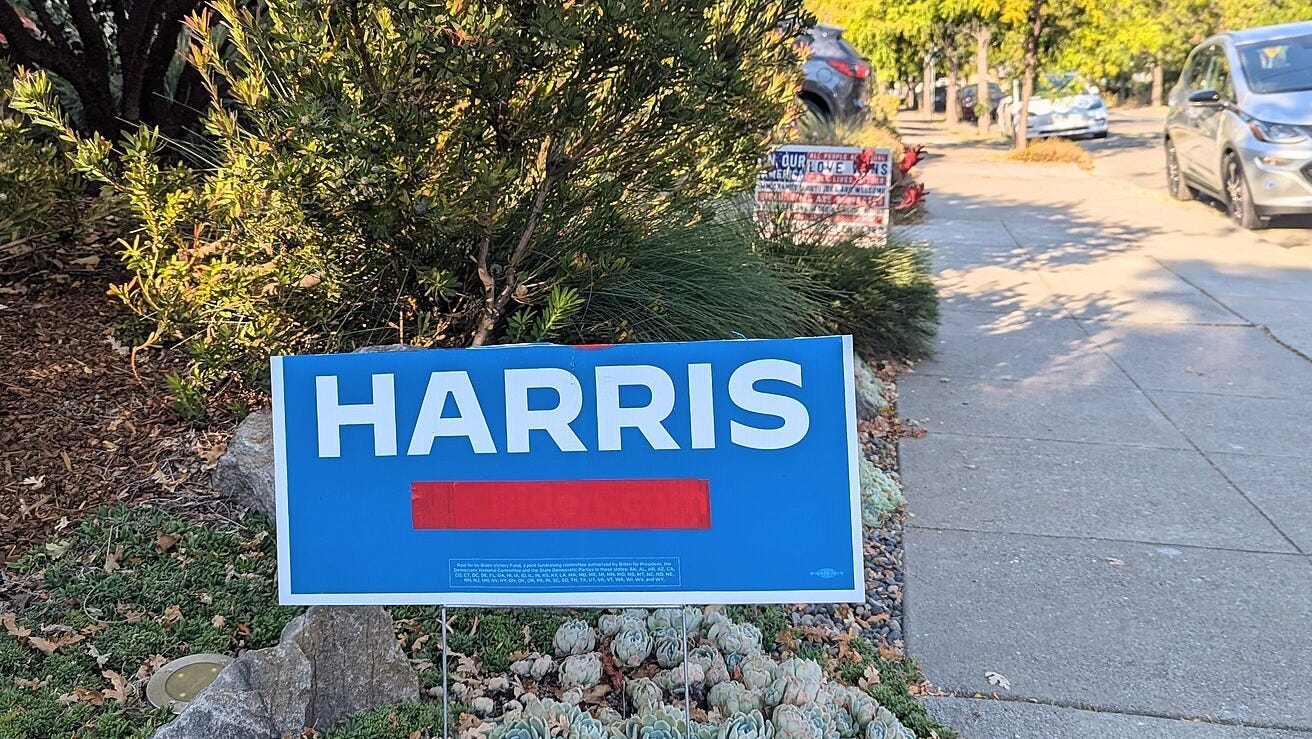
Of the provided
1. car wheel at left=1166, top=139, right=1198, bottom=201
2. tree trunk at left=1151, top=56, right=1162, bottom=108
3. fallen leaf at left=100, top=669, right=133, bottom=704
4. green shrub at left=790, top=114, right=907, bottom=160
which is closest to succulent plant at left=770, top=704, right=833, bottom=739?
fallen leaf at left=100, top=669, right=133, bottom=704

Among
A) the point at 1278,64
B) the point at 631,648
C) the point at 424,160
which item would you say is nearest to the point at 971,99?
the point at 1278,64

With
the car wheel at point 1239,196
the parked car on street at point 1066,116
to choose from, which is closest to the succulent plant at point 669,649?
the car wheel at point 1239,196

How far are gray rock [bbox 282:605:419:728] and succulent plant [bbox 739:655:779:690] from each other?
0.87 metres

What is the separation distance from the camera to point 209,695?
94.9 inches

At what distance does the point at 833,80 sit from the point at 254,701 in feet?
39.1

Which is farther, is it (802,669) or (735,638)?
(735,638)

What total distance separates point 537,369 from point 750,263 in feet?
9.14

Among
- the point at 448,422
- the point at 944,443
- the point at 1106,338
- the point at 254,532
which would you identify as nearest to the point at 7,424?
the point at 254,532

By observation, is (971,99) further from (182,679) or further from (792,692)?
(182,679)

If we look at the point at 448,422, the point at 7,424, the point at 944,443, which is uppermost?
the point at 448,422

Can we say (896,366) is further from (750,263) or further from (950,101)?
(950,101)

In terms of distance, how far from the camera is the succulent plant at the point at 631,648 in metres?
2.86

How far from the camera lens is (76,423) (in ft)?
12.1

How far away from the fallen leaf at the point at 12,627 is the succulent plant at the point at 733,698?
1.87 metres
